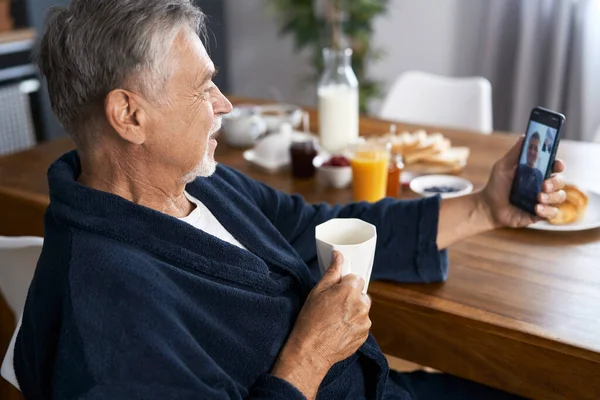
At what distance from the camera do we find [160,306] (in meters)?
1.00

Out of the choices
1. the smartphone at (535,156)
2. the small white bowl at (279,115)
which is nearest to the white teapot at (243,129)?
the small white bowl at (279,115)

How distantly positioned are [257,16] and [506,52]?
178 centimetres

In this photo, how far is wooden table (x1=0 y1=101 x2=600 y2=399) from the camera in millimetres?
1183

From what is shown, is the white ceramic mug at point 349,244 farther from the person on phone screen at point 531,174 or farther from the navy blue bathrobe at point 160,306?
the person on phone screen at point 531,174

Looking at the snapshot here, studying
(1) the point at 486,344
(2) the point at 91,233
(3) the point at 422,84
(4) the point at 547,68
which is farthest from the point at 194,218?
(4) the point at 547,68

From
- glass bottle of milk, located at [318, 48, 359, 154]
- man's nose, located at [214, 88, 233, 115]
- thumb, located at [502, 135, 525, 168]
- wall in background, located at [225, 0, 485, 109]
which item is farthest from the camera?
wall in background, located at [225, 0, 485, 109]

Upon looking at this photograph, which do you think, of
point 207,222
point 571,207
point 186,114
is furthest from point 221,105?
point 571,207

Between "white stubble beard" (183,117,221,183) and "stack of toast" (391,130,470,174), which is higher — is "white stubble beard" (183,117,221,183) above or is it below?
above

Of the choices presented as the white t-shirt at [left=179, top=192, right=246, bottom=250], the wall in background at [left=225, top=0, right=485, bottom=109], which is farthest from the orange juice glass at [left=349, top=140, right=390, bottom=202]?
the wall in background at [left=225, top=0, right=485, bottom=109]

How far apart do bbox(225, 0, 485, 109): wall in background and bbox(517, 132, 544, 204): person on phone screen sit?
257 cm

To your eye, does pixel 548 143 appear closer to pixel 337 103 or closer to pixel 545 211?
pixel 545 211

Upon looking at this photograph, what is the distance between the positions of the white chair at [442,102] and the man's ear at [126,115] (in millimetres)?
1641

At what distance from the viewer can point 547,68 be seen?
357cm

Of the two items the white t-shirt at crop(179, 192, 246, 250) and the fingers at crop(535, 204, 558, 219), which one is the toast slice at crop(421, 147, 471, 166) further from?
the white t-shirt at crop(179, 192, 246, 250)
